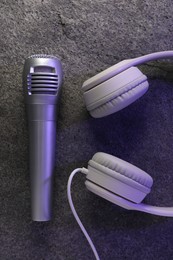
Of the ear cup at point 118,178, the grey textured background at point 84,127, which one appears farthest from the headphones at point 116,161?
the grey textured background at point 84,127

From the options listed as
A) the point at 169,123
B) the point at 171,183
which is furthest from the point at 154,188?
the point at 169,123

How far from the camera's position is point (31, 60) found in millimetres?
659

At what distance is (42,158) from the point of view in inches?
27.5

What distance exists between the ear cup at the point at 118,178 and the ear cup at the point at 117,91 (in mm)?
100

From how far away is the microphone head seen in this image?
0.65 m

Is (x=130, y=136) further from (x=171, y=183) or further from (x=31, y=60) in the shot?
(x=31, y=60)

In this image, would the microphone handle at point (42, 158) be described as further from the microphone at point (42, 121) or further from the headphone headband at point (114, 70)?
the headphone headband at point (114, 70)

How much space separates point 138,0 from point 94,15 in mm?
109

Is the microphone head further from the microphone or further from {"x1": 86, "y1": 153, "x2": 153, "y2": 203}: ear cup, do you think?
{"x1": 86, "y1": 153, "x2": 153, "y2": 203}: ear cup

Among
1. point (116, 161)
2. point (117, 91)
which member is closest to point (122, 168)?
point (116, 161)

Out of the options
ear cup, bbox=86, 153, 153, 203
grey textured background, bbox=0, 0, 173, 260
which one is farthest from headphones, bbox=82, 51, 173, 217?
grey textured background, bbox=0, 0, 173, 260

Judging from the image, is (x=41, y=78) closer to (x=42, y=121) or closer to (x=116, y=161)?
(x=42, y=121)

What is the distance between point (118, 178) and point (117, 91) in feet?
0.54

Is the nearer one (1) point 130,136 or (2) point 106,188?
(2) point 106,188
